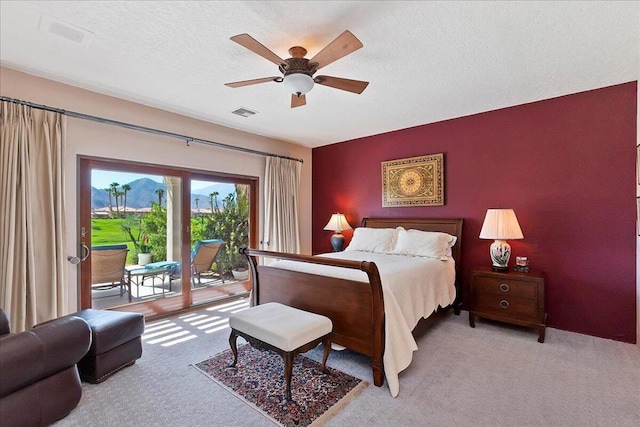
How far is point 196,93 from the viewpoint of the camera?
309cm

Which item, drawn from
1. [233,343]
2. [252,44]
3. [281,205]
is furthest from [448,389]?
[281,205]

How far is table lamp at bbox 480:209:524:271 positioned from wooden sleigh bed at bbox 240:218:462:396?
5.84 feet

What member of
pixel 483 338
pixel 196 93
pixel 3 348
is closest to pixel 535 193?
pixel 483 338

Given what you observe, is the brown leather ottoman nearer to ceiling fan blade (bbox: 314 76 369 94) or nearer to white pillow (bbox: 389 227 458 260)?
ceiling fan blade (bbox: 314 76 369 94)

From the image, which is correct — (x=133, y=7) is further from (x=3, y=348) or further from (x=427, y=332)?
(x=427, y=332)

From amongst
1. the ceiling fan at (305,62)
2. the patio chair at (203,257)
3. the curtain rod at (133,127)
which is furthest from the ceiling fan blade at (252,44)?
the patio chair at (203,257)

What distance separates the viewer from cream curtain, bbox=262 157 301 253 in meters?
4.62

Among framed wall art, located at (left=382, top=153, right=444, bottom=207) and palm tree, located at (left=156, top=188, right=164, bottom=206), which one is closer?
palm tree, located at (left=156, top=188, right=164, bottom=206)

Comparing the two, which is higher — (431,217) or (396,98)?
(396,98)

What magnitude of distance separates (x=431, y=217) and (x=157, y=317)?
3711 millimetres

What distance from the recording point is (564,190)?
123 inches

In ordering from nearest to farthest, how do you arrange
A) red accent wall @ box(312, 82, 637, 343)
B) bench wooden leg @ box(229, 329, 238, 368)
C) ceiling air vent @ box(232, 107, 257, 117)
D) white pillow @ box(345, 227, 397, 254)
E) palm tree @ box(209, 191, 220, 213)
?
bench wooden leg @ box(229, 329, 238, 368), red accent wall @ box(312, 82, 637, 343), ceiling air vent @ box(232, 107, 257, 117), white pillow @ box(345, 227, 397, 254), palm tree @ box(209, 191, 220, 213)

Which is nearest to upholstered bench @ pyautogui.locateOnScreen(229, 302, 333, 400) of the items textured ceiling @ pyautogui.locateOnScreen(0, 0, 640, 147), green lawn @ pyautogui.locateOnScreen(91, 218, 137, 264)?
green lawn @ pyautogui.locateOnScreen(91, 218, 137, 264)

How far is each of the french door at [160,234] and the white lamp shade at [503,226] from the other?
3.19 m
